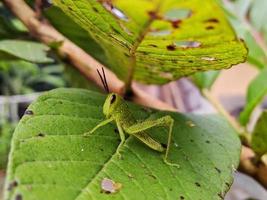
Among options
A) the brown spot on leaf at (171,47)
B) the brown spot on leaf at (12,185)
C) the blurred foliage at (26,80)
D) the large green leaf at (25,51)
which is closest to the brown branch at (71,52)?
the large green leaf at (25,51)

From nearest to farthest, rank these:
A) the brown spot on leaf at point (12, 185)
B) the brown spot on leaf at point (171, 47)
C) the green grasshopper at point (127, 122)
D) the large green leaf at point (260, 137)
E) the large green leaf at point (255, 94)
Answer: the brown spot on leaf at point (12, 185), the brown spot on leaf at point (171, 47), the green grasshopper at point (127, 122), the large green leaf at point (260, 137), the large green leaf at point (255, 94)

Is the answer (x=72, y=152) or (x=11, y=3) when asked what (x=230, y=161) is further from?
(x=11, y=3)

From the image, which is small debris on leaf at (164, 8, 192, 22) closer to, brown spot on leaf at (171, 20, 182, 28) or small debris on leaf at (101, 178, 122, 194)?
brown spot on leaf at (171, 20, 182, 28)

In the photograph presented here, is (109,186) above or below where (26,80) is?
above

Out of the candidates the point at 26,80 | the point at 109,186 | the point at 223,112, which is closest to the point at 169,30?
the point at 109,186

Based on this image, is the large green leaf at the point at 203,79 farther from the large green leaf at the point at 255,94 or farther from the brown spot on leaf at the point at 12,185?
the brown spot on leaf at the point at 12,185

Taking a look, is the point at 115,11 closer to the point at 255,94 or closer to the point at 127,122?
the point at 127,122

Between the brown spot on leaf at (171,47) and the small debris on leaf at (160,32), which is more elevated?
the small debris on leaf at (160,32)

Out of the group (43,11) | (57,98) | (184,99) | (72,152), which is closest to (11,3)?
(43,11)
